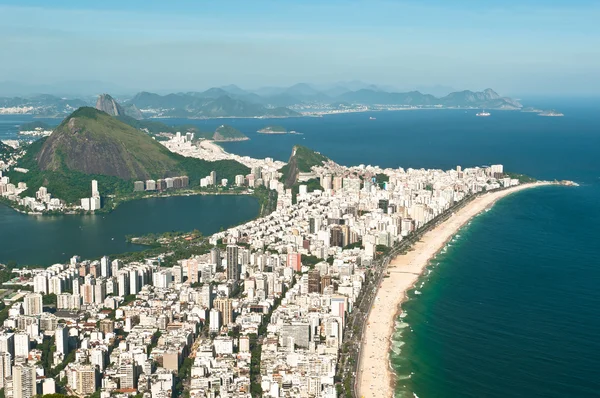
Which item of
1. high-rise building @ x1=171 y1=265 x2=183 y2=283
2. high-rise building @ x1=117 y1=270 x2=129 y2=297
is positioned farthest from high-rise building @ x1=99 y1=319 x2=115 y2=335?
high-rise building @ x1=171 y1=265 x2=183 y2=283

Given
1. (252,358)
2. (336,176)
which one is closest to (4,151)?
(336,176)

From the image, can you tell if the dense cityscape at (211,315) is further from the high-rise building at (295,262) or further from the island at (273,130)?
the island at (273,130)

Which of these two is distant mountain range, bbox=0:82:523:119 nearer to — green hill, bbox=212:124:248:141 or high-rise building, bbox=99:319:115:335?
green hill, bbox=212:124:248:141

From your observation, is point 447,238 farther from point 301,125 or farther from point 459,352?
point 301,125

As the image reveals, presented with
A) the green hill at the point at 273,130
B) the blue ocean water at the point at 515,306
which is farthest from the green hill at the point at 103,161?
the green hill at the point at 273,130

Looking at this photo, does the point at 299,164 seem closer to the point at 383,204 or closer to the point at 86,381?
the point at 383,204

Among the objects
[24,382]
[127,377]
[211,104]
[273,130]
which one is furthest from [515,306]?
[211,104]

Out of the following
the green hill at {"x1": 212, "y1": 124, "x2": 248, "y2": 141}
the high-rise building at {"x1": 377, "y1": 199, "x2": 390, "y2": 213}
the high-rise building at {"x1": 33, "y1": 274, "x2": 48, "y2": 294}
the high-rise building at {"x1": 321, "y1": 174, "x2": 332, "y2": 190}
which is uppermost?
the green hill at {"x1": 212, "y1": 124, "x2": 248, "y2": 141}
